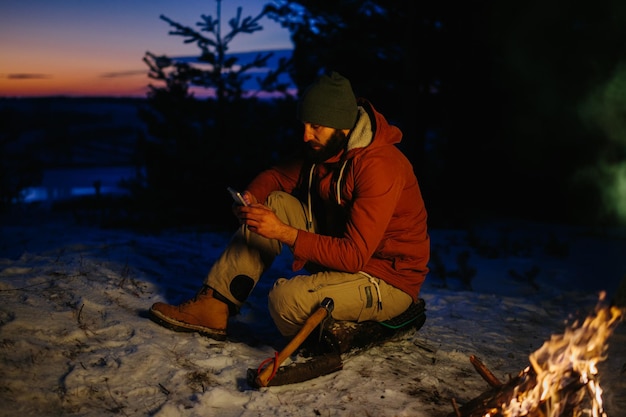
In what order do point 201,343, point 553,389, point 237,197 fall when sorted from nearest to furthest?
point 553,389
point 237,197
point 201,343

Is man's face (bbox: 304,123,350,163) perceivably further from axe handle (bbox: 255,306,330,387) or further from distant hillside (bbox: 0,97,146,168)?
distant hillside (bbox: 0,97,146,168)

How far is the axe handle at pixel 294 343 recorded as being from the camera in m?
3.12

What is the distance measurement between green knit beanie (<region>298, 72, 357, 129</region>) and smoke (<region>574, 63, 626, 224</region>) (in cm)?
775

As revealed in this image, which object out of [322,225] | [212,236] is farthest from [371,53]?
[322,225]

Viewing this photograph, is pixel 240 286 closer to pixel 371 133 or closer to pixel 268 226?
pixel 268 226

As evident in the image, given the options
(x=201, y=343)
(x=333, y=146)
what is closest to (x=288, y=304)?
(x=201, y=343)

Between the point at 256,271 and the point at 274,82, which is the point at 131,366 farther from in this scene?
the point at 274,82

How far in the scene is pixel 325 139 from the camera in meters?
3.61

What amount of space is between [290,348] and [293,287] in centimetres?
39

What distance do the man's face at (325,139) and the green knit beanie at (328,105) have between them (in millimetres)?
63

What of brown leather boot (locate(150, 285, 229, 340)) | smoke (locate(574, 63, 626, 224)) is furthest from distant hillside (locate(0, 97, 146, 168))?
brown leather boot (locate(150, 285, 229, 340))

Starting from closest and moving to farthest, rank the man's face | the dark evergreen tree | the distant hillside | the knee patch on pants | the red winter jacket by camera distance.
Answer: the red winter jacket
the man's face
the knee patch on pants
the dark evergreen tree
the distant hillside

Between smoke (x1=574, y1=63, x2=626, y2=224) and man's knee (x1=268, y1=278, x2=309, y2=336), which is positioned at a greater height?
smoke (x1=574, y1=63, x2=626, y2=224)

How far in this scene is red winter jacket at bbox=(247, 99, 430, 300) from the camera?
3.31m
